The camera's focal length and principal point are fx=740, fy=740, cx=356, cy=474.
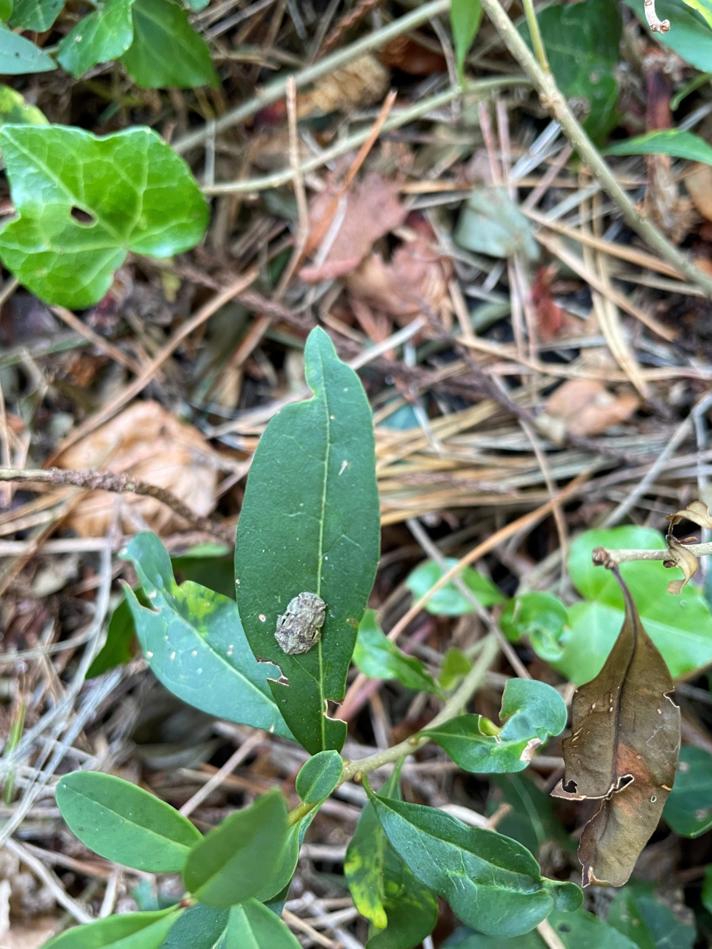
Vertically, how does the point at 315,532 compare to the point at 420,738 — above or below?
above

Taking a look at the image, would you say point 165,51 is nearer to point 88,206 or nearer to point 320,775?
point 88,206

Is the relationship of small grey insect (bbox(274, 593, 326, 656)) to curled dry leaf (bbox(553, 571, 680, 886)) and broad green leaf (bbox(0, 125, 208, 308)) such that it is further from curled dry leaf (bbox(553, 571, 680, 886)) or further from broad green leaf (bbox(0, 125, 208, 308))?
broad green leaf (bbox(0, 125, 208, 308))

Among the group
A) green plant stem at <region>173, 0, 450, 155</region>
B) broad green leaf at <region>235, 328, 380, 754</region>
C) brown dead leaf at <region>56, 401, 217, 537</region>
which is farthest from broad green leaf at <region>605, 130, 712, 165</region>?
brown dead leaf at <region>56, 401, 217, 537</region>

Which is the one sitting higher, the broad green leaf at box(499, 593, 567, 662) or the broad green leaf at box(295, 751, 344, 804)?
the broad green leaf at box(295, 751, 344, 804)

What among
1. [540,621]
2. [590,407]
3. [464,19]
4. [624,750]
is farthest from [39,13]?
[624,750]

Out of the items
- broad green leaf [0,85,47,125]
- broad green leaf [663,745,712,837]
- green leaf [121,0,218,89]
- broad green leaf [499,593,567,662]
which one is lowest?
broad green leaf [663,745,712,837]

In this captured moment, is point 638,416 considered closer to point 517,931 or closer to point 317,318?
point 317,318

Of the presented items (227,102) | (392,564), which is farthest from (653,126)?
(392,564)
